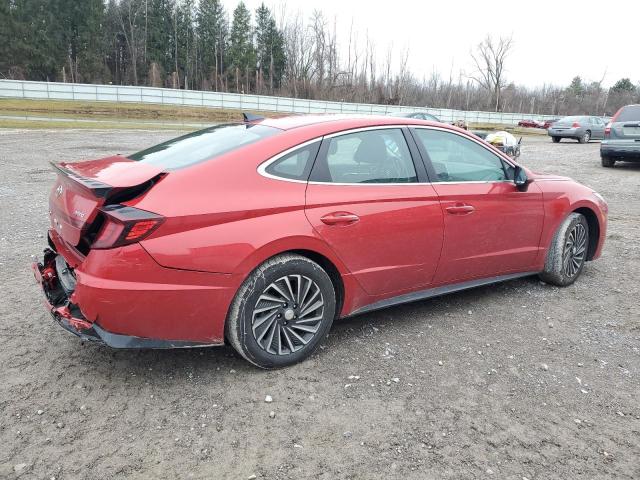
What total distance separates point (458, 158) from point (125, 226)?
2.62m

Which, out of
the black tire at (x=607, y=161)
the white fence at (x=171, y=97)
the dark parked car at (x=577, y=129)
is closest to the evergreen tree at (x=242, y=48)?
the white fence at (x=171, y=97)

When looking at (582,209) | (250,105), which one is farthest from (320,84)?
(582,209)

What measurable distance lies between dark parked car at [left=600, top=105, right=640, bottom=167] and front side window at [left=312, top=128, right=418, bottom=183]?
1210 cm

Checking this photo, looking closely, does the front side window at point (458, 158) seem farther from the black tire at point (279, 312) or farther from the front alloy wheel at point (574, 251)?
the black tire at point (279, 312)

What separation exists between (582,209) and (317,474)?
3.86 m

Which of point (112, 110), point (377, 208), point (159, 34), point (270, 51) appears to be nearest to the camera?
point (377, 208)

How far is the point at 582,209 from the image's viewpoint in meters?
4.94

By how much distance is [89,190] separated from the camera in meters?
2.82

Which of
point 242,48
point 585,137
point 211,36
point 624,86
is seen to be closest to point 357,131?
point 585,137

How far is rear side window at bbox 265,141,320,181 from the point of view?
3.20m

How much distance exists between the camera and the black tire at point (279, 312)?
302 cm

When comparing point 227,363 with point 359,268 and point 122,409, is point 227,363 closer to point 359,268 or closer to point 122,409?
point 122,409

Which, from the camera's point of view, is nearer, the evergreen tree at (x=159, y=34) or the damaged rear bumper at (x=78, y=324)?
the damaged rear bumper at (x=78, y=324)

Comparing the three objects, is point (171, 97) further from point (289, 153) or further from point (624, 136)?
point (289, 153)
